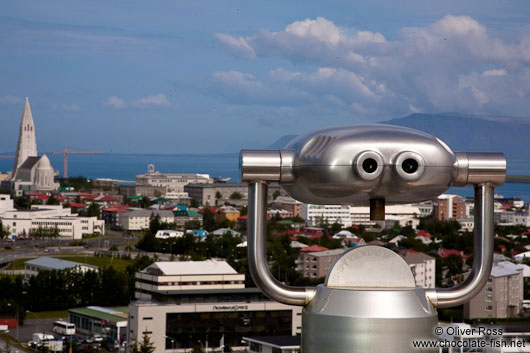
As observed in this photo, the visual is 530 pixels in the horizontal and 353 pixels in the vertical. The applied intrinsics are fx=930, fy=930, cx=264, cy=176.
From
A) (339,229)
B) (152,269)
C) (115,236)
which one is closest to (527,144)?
(339,229)

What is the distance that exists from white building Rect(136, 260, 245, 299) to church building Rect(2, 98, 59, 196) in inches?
1096

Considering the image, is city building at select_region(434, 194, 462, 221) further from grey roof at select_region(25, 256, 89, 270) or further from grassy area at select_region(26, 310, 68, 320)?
grassy area at select_region(26, 310, 68, 320)

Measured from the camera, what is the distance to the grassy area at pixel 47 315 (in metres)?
12.3

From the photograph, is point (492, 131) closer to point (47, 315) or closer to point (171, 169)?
point (47, 315)

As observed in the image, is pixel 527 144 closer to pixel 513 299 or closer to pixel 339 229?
pixel 339 229

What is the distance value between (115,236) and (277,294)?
23762 mm

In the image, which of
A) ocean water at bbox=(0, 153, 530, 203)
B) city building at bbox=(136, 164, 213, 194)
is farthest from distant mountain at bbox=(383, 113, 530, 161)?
city building at bbox=(136, 164, 213, 194)

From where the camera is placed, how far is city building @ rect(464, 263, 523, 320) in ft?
38.6

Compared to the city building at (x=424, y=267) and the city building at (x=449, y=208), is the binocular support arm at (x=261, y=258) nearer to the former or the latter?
the city building at (x=424, y=267)

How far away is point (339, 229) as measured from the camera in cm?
2441

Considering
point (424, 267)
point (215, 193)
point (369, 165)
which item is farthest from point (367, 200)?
point (215, 193)

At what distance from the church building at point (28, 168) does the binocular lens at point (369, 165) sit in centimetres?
3838

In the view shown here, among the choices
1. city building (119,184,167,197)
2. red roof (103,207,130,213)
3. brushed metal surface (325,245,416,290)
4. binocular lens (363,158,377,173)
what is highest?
city building (119,184,167,197)

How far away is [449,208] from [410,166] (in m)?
29.3
